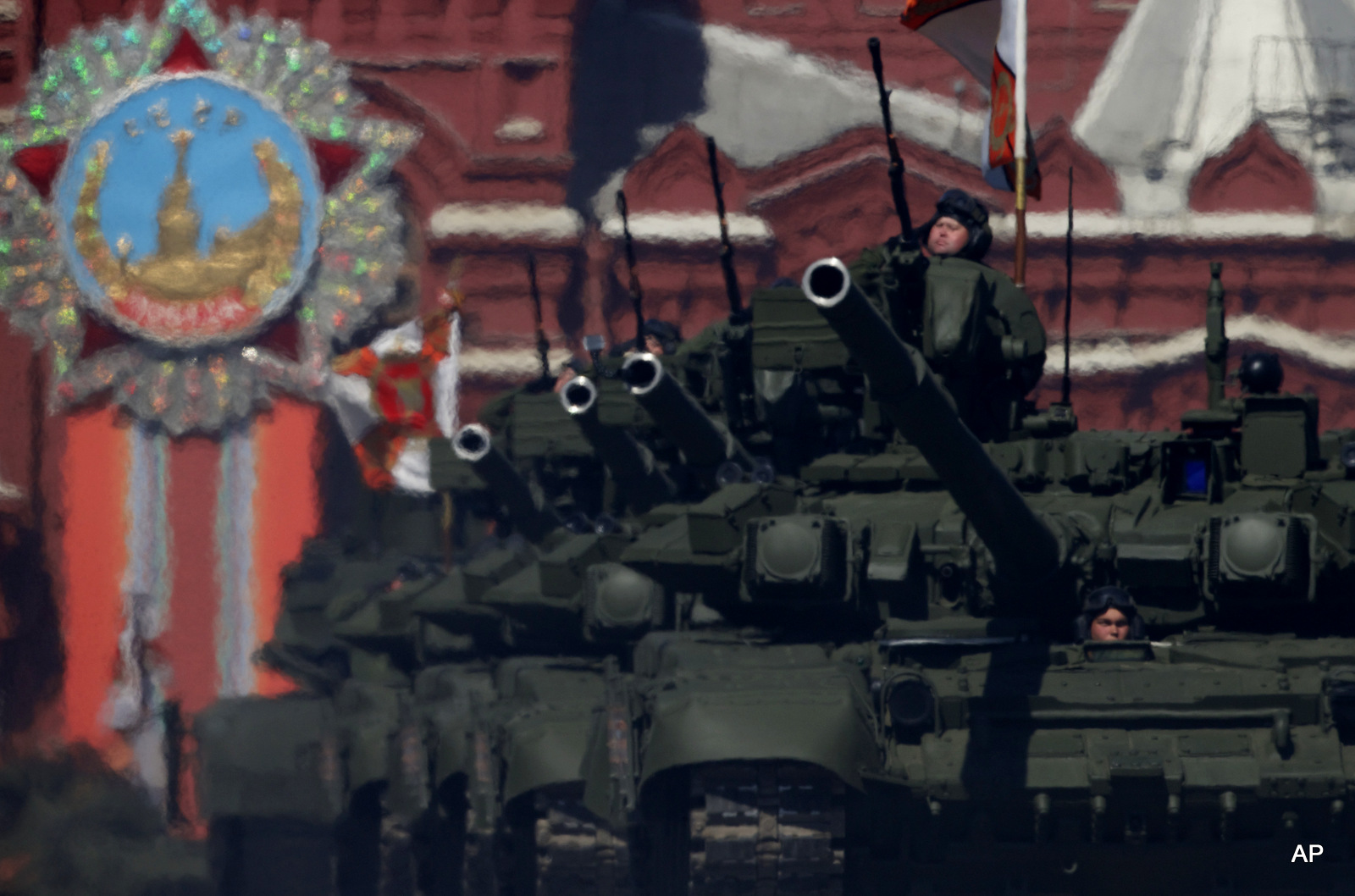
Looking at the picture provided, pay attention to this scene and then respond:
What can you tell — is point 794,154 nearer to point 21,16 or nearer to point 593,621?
point 21,16

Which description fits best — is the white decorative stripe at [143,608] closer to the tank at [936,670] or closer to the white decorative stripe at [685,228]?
the white decorative stripe at [685,228]

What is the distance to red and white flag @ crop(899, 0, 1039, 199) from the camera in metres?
18.5

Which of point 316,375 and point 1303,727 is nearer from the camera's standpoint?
point 1303,727

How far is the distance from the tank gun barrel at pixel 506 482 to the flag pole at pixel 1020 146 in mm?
5892

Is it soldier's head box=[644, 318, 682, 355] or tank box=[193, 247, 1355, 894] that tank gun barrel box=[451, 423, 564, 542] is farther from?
tank box=[193, 247, 1355, 894]

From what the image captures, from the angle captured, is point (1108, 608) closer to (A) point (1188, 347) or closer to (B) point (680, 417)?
(B) point (680, 417)

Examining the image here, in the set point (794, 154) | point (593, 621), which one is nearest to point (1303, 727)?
point (593, 621)

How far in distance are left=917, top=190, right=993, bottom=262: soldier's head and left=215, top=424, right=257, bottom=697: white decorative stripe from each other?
21304 millimetres

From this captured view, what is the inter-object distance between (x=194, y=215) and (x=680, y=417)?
2007 cm

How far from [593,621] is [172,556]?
63.2 ft

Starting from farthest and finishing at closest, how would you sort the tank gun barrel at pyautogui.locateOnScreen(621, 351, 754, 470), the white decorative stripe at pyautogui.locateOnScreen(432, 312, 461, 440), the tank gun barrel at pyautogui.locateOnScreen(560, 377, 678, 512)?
the white decorative stripe at pyautogui.locateOnScreen(432, 312, 461, 440), the tank gun barrel at pyautogui.locateOnScreen(560, 377, 678, 512), the tank gun barrel at pyautogui.locateOnScreen(621, 351, 754, 470)

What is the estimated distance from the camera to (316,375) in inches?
1406

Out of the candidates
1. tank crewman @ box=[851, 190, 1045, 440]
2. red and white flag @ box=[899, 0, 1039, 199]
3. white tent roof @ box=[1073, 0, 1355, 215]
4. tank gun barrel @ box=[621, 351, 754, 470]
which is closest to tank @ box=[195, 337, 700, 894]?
tank gun barrel @ box=[621, 351, 754, 470]

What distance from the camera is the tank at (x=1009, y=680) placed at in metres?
12.2
